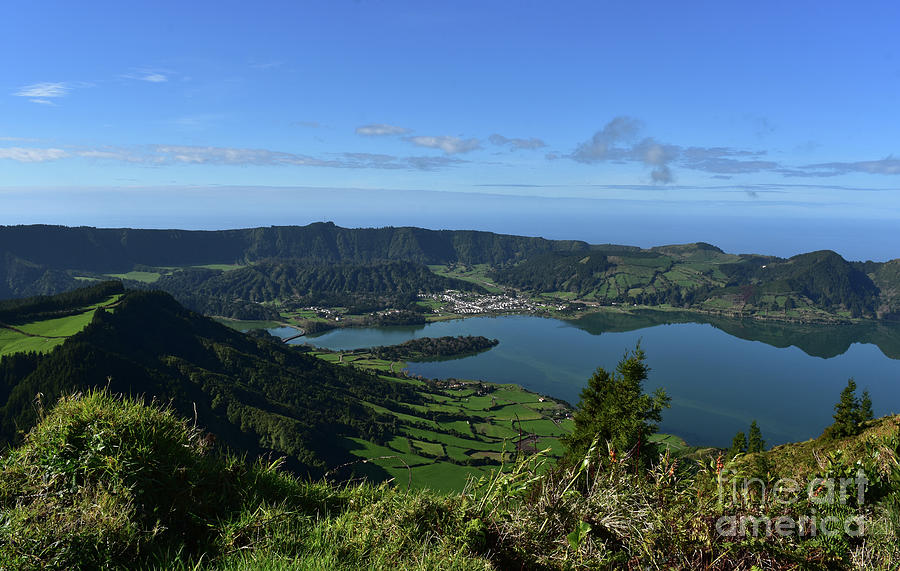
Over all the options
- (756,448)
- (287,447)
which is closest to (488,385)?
(287,447)

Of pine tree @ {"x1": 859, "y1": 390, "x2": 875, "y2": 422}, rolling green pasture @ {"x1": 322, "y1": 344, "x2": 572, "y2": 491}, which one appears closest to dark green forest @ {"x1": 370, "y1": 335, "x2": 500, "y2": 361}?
rolling green pasture @ {"x1": 322, "y1": 344, "x2": 572, "y2": 491}

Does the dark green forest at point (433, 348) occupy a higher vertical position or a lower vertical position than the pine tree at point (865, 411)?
lower

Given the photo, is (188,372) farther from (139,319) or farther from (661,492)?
(661,492)

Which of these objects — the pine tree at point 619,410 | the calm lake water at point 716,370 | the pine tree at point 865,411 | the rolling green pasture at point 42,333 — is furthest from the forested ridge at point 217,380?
the calm lake water at point 716,370

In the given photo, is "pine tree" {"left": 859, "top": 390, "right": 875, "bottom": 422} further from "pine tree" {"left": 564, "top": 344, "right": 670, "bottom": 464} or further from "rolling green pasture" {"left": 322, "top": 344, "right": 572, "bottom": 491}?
"rolling green pasture" {"left": 322, "top": 344, "right": 572, "bottom": 491}

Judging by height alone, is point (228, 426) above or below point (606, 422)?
below

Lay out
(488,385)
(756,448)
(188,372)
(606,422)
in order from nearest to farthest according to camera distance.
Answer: (606,422) → (756,448) → (188,372) → (488,385)

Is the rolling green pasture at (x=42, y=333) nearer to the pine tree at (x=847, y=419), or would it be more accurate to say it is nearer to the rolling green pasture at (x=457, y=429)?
the rolling green pasture at (x=457, y=429)
